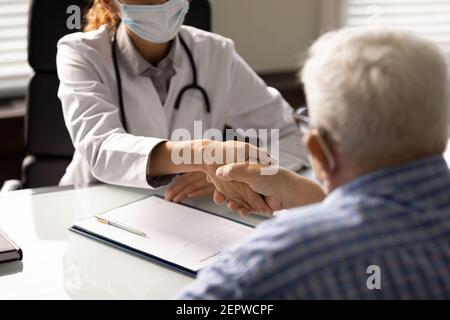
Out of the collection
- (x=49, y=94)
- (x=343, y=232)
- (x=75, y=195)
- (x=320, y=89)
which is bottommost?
(x=75, y=195)

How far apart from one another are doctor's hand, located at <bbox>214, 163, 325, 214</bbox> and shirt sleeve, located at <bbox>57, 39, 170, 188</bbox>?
0.21 metres

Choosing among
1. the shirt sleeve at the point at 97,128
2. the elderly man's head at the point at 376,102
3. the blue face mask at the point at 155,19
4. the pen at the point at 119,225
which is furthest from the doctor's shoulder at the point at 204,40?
the elderly man's head at the point at 376,102

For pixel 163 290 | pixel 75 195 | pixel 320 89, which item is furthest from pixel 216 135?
pixel 320 89

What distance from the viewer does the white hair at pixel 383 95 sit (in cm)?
79

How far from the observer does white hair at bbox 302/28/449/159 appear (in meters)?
0.79

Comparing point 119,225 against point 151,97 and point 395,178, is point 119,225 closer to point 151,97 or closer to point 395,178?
point 151,97

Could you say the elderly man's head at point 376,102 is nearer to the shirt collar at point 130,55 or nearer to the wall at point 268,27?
the shirt collar at point 130,55

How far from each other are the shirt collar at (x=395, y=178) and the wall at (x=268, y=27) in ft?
6.38

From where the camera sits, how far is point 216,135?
191 cm

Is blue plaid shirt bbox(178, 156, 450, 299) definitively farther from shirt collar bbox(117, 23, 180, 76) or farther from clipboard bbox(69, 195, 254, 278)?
shirt collar bbox(117, 23, 180, 76)

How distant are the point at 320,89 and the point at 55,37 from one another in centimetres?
125

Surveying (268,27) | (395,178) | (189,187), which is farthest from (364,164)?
(268,27)

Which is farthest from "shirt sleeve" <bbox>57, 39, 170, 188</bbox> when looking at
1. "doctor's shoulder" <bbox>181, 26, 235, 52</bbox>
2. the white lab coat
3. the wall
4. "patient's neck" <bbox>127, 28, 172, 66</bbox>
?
the wall
